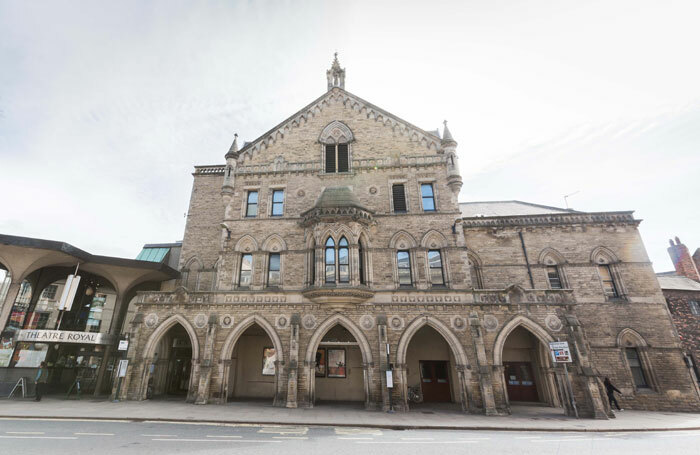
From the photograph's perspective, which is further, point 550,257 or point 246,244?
point 550,257

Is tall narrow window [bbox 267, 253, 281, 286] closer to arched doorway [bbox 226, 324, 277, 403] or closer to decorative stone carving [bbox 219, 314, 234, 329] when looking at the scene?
decorative stone carving [bbox 219, 314, 234, 329]

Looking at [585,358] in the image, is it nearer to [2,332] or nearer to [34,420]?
[34,420]

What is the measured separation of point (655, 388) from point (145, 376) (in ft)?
90.5

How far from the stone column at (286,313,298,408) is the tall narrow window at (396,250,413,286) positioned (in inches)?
241

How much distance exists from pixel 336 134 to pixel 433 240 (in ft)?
31.5

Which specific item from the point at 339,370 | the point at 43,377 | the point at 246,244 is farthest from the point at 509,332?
the point at 43,377

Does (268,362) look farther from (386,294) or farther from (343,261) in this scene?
(386,294)

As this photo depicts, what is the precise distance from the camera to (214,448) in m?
8.62

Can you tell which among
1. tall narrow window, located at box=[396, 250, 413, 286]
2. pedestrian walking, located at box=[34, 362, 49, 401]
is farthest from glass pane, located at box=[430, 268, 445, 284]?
pedestrian walking, located at box=[34, 362, 49, 401]

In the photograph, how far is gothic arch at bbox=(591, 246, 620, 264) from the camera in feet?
64.2

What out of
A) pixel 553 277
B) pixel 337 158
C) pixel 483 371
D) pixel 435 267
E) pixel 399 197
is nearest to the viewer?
pixel 483 371

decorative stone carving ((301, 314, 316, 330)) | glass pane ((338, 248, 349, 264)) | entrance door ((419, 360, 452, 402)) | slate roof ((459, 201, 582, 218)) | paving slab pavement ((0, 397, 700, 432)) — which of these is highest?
slate roof ((459, 201, 582, 218))

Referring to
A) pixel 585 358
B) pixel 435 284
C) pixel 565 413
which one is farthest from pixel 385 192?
pixel 565 413

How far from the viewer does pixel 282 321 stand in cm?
1689
